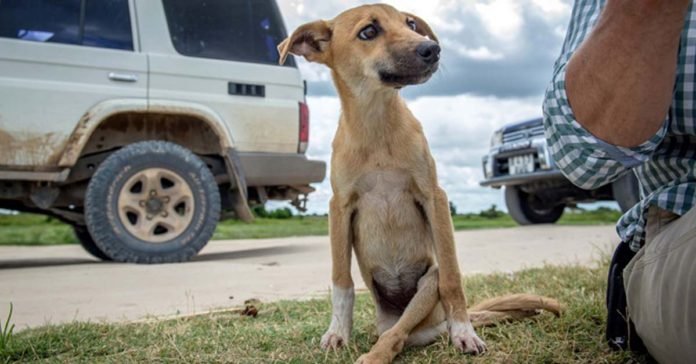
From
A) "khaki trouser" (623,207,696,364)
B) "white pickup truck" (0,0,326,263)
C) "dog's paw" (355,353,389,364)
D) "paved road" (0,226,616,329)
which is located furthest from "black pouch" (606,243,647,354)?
"white pickup truck" (0,0,326,263)

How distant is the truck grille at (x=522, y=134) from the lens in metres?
7.62

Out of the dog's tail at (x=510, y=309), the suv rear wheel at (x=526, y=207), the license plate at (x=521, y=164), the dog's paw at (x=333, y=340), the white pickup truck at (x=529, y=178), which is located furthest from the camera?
the suv rear wheel at (x=526, y=207)

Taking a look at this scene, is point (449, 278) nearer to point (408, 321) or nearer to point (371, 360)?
point (408, 321)

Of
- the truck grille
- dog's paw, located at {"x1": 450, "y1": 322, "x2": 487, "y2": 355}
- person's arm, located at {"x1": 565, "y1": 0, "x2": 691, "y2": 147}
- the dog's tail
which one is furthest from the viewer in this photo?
the truck grille

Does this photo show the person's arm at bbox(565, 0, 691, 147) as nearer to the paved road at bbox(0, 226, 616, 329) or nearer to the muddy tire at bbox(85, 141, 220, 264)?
the paved road at bbox(0, 226, 616, 329)

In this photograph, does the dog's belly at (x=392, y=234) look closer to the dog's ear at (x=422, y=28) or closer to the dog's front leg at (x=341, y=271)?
the dog's front leg at (x=341, y=271)

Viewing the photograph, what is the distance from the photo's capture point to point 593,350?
6.06ft

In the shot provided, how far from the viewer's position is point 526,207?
8750 mm

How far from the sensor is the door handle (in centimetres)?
532

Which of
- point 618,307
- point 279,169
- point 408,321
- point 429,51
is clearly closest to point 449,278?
point 408,321

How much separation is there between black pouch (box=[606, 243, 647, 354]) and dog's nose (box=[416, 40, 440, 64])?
756mm

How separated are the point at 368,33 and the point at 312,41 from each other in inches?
9.0

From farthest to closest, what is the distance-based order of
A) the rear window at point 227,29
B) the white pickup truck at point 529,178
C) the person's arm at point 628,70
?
the white pickup truck at point 529,178, the rear window at point 227,29, the person's arm at point 628,70

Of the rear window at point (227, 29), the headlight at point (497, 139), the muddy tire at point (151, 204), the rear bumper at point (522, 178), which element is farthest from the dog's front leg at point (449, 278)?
the headlight at point (497, 139)
